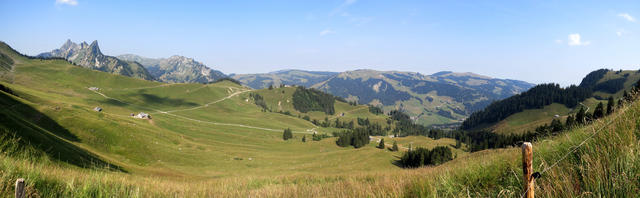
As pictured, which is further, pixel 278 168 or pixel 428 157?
pixel 428 157

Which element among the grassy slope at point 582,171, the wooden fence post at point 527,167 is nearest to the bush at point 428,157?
the grassy slope at point 582,171

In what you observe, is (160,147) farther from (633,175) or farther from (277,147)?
(633,175)

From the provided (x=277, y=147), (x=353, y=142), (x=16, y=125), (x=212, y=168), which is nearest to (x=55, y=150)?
(x=16, y=125)

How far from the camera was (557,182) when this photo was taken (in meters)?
3.95

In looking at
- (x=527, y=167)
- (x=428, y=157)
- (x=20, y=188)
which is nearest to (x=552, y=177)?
(x=527, y=167)

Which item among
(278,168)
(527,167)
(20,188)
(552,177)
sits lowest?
(278,168)

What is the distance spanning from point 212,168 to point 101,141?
22.0 meters

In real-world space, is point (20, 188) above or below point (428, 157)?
above

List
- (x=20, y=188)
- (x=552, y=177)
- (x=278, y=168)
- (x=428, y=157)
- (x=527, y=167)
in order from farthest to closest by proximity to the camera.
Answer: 1. (x=428, y=157)
2. (x=278, y=168)
3. (x=552, y=177)
4. (x=527, y=167)
5. (x=20, y=188)

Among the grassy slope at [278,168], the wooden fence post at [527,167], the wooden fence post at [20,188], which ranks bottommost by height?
the grassy slope at [278,168]

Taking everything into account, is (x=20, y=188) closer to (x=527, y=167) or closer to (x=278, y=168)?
(x=527, y=167)

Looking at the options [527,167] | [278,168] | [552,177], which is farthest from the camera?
[278,168]

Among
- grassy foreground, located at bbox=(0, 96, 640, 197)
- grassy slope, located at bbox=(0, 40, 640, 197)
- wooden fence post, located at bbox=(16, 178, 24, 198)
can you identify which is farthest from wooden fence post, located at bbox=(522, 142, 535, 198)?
wooden fence post, located at bbox=(16, 178, 24, 198)

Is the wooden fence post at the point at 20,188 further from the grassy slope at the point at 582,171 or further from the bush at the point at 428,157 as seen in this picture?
the bush at the point at 428,157
